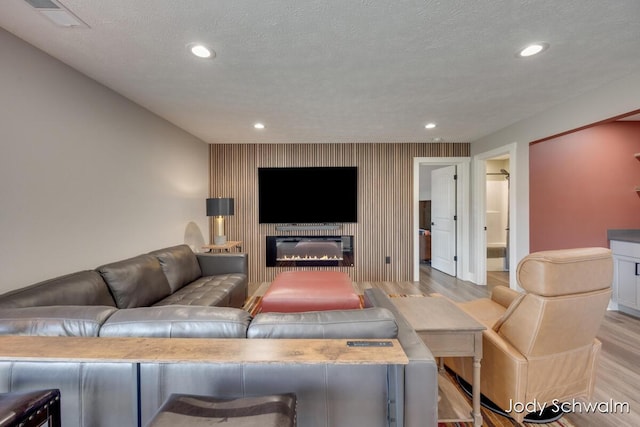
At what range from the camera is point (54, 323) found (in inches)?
43.9

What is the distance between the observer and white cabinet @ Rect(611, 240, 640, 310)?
113 inches

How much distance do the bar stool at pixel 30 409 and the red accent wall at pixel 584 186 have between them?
4.18 meters

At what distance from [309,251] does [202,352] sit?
11.5 ft

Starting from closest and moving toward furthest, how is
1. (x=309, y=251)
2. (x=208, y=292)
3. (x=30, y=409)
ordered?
(x=30, y=409), (x=208, y=292), (x=309, y=251)

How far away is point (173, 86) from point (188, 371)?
7.42 feet

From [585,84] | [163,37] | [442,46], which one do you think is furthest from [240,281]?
[585,84]

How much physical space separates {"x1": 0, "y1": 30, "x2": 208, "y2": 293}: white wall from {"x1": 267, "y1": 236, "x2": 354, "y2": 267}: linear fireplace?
175cm

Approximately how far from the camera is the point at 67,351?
3.03 feet

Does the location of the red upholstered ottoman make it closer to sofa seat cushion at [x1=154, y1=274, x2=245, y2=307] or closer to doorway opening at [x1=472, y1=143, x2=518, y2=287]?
sofa seat cushion at [x1=154, y1=274, x2=245, y2=307]

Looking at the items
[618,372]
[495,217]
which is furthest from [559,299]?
[495,217]

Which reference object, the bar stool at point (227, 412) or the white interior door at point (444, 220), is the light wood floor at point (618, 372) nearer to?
the bar stool at point (227, 412)

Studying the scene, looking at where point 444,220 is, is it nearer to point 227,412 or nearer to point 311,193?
point 311,193

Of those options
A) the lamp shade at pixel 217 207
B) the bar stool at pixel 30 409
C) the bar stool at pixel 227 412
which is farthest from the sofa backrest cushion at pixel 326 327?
the lamp shade at pixel 217 207

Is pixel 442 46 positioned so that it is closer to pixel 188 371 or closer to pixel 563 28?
pixel 563 28
